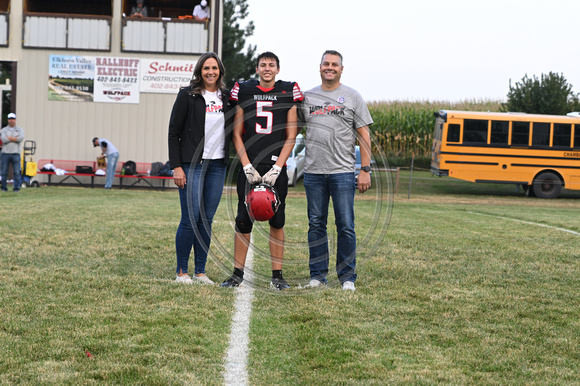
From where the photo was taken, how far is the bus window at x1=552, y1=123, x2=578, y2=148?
23750mm

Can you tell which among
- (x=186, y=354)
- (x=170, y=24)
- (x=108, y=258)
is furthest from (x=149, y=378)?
(x=170, y=24)

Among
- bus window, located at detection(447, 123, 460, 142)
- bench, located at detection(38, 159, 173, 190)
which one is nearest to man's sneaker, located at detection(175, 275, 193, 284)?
bench, located at detection(38, 159, 173, 190)

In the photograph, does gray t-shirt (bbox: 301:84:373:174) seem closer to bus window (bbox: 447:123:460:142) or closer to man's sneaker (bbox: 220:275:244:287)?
man's sneaker (bbox: 220:275:244:287)

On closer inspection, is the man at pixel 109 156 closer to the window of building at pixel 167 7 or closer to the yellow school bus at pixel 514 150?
the window of building at pixel 167 7

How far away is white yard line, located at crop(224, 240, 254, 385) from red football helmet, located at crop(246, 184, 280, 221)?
2.08ft

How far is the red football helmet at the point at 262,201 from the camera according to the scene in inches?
204

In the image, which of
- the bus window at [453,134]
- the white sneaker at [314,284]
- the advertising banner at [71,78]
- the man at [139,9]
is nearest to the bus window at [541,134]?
the bus window at [453,134]

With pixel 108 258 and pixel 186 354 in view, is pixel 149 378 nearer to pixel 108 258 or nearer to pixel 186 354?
pixel 186 354

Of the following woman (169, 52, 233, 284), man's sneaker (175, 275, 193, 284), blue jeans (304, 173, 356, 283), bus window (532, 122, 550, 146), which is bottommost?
→ man's sneaker (175, 275, 193, 284)

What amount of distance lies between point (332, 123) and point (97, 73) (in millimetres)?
18768

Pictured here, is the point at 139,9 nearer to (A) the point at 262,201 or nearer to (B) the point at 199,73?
(B) the point at 199,73

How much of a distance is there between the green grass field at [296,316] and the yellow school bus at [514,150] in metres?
15.6

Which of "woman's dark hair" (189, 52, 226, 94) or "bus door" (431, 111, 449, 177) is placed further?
"bus door" (431, 111, 449, 177)

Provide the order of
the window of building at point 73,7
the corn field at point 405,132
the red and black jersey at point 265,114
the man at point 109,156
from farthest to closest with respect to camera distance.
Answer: the corn field at point 405,132, the window of building at point 73,7, the man at point 109,156, the red and black jersey at point 265,114
